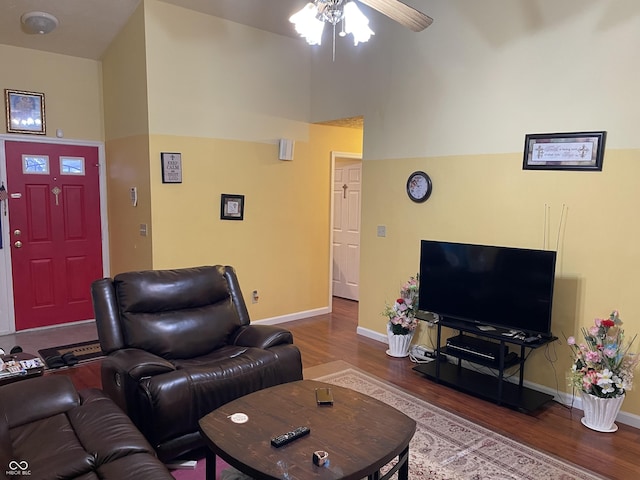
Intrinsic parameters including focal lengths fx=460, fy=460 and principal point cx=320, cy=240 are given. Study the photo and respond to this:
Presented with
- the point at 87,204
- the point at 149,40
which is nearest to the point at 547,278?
the point at 149,40

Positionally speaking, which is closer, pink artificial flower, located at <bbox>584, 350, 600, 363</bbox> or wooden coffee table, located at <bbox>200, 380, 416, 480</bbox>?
wooden coffee table, located at <bbox>200, 380, 416, 480</bbox>

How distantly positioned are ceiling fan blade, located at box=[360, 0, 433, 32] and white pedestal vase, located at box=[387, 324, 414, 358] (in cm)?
255

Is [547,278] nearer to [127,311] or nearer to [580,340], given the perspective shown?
[580,340]

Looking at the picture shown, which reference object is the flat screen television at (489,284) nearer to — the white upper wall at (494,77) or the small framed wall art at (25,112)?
the white upper wall at (494,77)

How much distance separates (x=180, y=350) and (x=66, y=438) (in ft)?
3.36

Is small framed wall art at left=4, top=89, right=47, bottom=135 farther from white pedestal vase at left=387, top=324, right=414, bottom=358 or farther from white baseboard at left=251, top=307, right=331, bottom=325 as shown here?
white pedestal vase at left=387, top=324, right=414, bottom=358

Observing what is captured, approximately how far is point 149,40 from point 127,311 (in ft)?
8.44

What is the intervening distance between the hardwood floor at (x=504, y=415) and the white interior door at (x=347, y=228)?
5.98 feet

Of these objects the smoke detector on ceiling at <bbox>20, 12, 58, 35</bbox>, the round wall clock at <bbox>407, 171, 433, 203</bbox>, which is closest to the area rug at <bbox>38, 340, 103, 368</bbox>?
the smoke detector on ceiling at <bbox>20, 12, 58, 35</bbox>

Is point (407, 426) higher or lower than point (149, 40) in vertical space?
lower

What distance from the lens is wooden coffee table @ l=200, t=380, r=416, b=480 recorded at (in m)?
1.69

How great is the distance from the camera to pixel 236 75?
464 cm

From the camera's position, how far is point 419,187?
13.5 feet
